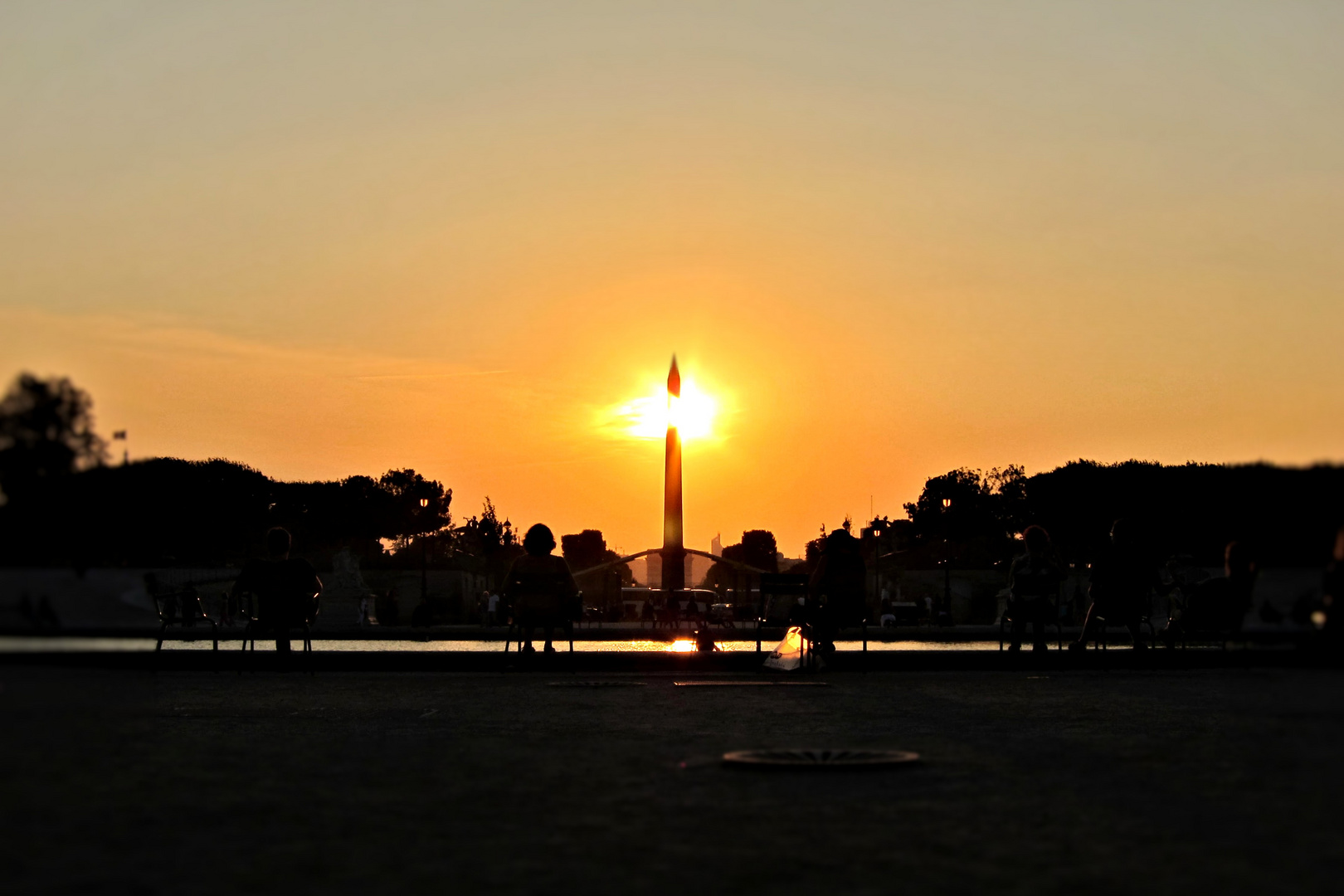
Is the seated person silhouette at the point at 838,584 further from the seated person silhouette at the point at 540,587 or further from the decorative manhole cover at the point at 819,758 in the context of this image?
the decorative manhole cover at the point at 819,758

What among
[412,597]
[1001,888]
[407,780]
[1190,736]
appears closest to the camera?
[1001,888]

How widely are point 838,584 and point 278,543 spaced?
6.00 m

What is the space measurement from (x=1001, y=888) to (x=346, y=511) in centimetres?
15848

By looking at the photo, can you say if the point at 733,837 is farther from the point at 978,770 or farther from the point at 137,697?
the point at 137,697

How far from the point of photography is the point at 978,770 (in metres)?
9.09

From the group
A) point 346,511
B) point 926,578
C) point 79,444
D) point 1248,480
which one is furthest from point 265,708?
point 346,511

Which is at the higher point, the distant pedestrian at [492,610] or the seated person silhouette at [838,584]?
the distant pedestrian at [492,610]

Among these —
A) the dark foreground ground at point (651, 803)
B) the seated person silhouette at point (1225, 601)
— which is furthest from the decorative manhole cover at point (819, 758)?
the seated person silhouette at point (1225, 601)

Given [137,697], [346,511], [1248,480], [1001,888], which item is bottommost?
[1001,888]

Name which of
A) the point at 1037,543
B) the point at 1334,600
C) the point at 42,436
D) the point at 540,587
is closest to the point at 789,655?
the point at 1037,543

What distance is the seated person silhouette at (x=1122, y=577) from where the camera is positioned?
18.2 metres

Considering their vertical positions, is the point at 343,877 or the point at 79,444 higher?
the point at 79,444

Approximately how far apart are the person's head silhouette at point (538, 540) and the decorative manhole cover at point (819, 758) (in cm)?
887

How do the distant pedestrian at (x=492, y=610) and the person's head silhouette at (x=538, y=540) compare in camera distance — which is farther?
the distant pedestrian at (x=492, y=610)
